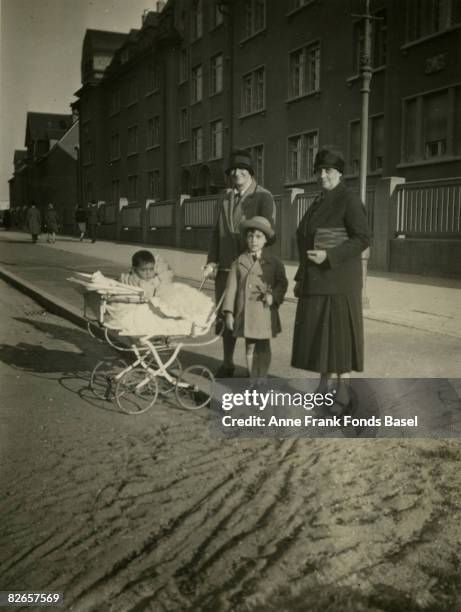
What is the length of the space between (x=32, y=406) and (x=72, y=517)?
2.16m

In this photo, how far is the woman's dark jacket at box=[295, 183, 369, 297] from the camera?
14.8ft

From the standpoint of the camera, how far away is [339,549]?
2965 mm

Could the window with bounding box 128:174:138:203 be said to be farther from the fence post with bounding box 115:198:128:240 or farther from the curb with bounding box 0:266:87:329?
the curb with bounding box 0:266:87:329

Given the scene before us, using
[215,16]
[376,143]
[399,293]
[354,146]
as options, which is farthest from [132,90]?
[399,293]

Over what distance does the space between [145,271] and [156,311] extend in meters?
0.39

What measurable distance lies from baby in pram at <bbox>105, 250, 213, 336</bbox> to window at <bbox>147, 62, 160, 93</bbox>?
102 feet

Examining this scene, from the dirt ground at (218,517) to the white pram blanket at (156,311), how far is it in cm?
65

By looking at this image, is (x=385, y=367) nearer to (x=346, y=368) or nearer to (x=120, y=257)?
(x=346, y=368)

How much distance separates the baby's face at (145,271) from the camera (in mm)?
5275

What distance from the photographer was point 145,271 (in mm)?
5285

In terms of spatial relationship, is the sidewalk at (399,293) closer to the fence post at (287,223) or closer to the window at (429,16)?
the fence post at (287,223)

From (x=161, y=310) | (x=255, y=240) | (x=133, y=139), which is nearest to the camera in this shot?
(x=161, y=310)

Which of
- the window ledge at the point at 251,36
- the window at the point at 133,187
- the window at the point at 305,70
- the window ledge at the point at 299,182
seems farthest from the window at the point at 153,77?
the window ledge at the point at 299,182

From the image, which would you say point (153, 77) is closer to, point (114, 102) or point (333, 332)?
point (114, 102)
